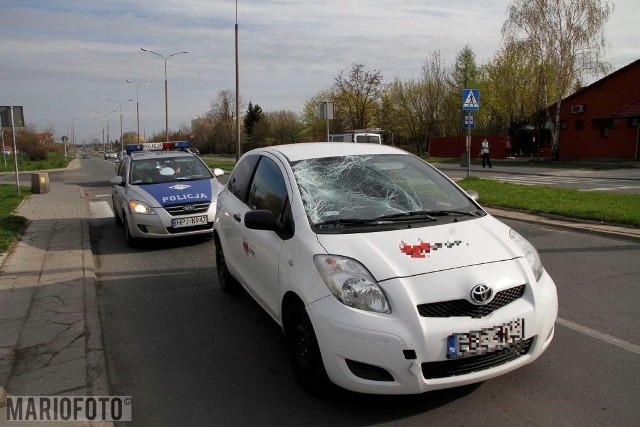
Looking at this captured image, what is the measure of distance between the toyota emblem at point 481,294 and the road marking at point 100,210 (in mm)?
11693

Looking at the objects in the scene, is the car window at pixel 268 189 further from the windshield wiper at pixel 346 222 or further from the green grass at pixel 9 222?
the green grass at pixel 9 222

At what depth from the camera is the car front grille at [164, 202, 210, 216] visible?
8.52 metres

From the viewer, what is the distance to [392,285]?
3.11 metres

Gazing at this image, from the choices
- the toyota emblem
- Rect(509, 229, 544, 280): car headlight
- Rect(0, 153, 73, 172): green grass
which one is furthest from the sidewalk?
Rect(0, 153, 73, 172): green grass

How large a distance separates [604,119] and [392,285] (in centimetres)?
3733

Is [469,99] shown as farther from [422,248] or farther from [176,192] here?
[422,248]

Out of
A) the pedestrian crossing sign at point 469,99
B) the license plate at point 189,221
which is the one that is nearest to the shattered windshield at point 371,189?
the license plate at point 189,221

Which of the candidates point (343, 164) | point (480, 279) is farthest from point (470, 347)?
point (343, 164)

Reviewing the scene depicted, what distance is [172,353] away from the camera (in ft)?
14.5

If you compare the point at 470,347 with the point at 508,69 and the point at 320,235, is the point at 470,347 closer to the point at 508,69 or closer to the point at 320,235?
the point at 320,235

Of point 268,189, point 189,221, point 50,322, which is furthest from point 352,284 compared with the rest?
point 189,221

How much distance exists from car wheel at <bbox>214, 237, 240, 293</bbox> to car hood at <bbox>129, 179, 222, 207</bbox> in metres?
2.69

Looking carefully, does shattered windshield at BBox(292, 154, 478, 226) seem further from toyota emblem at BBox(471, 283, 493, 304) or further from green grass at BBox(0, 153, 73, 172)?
green grass at BBox(0, 153, 73, 172)

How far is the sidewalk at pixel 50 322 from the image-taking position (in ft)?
12.6
